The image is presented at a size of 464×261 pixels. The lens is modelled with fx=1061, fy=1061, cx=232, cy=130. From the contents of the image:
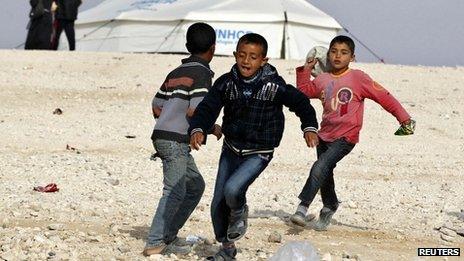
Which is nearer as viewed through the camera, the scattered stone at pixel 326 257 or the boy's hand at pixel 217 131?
the boy's hand at pixel 217 131

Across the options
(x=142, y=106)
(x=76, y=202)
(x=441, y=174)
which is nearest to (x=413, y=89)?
(x=142, y=106)

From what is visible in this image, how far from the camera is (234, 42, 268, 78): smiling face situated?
20.7 feet

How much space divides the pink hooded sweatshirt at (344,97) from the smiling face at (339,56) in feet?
0.23

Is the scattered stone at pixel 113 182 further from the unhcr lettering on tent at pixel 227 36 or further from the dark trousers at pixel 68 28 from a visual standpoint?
the unhcr lettering on tent at pixel 227 36

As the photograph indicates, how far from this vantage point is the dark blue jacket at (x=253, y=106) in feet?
20.7

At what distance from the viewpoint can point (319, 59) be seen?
26.1 ft

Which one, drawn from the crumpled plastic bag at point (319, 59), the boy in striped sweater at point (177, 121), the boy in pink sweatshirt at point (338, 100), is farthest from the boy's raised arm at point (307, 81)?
the boy in striped sweater at point (177, 121)

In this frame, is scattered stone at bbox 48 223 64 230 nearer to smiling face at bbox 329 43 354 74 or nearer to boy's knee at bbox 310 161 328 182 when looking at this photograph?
boy's knee at bbox 310 161 328 182

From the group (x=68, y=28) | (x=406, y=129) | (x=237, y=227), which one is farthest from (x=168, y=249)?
(x=68, y=28)

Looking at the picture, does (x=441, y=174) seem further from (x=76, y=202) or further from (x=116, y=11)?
(x=116, y=11)

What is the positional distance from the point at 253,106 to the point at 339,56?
1.67 metres

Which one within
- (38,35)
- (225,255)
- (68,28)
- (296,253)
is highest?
(296,253)

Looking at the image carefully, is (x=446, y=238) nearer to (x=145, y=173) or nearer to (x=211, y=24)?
(x=145, y=173)

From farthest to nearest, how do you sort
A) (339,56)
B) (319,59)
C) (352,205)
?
(352,205)
(319,59)
(339,56)
